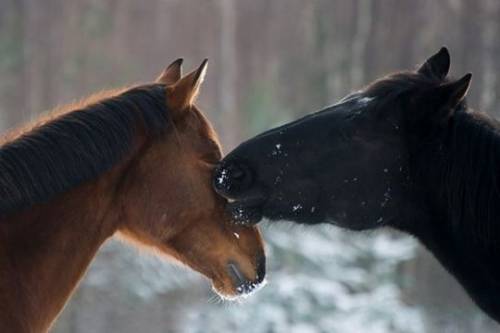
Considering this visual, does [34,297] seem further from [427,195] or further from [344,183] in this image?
[427,195]

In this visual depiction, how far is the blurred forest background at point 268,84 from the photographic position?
508 inches

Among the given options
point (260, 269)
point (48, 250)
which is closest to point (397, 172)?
point (260, 269)

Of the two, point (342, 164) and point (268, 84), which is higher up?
point (342, 164)

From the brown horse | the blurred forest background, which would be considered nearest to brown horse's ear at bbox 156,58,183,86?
the brown horse

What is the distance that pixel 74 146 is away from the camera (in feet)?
13.1

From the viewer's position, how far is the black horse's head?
407 cm

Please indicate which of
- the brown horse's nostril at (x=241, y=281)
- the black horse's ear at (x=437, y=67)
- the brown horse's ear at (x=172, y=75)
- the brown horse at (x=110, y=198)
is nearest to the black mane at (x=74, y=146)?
the brown horse at (x=110, y=198)

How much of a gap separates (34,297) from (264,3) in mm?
18092

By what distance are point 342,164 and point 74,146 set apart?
1052 mm

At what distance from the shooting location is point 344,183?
4.15 m

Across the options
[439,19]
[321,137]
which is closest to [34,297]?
[321,137]

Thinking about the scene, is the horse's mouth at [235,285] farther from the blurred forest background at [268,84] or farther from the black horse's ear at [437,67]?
the blurred forest background at [268,84]

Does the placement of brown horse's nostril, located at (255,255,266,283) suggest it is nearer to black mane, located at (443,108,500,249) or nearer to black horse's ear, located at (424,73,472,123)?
black mane, located at (443,108,500,249)

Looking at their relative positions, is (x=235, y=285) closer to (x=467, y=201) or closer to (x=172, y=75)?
(x=172, y=75)
